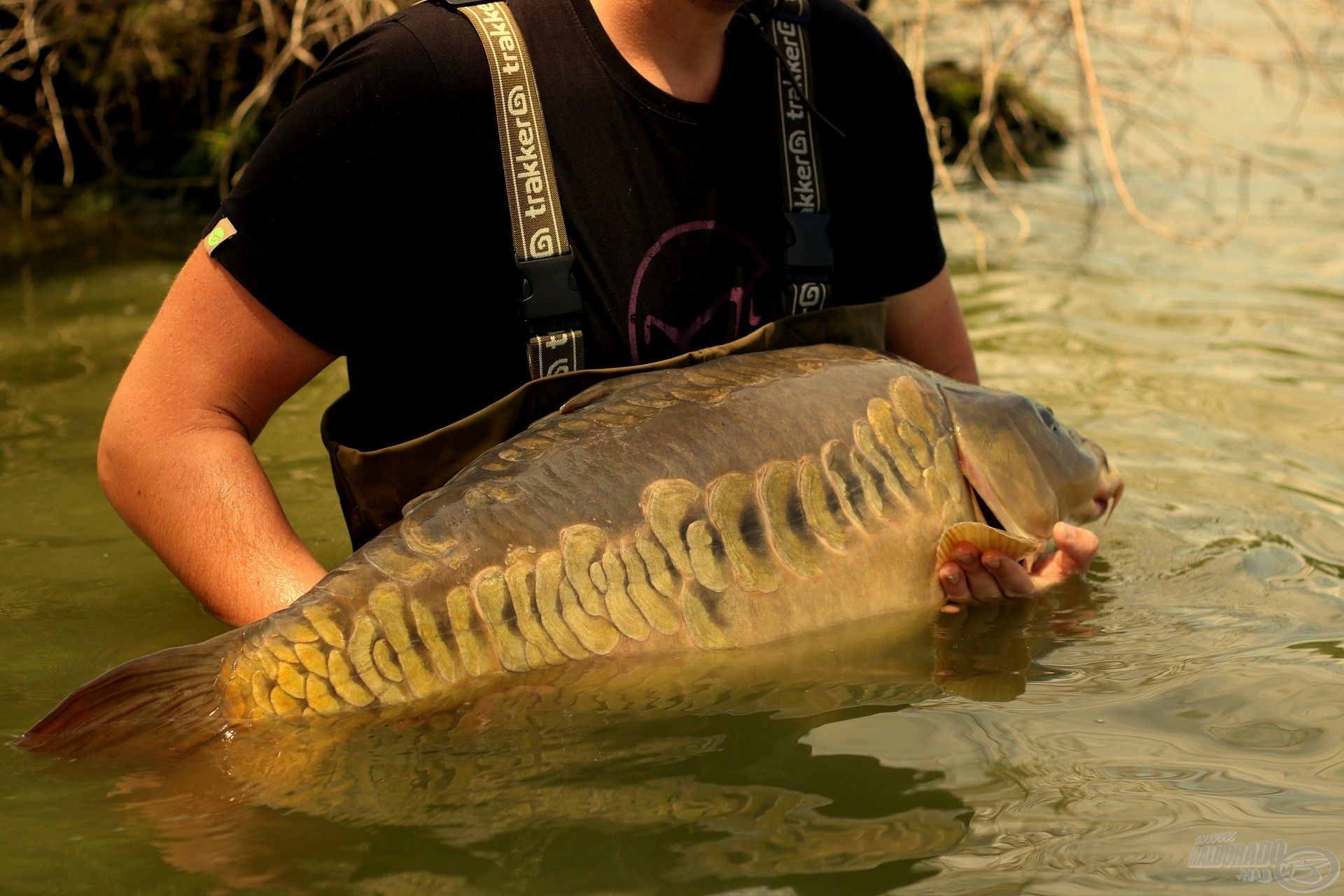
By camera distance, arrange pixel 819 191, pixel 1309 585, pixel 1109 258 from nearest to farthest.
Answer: pixel 819 191
pixel 1309 585
pixel 1109 258

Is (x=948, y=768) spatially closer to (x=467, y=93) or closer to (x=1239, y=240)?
(x=467, y=93)

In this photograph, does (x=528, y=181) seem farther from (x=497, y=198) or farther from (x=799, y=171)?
(x=799, y=171)

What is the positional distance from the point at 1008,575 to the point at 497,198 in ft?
3.59

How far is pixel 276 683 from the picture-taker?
1952mm

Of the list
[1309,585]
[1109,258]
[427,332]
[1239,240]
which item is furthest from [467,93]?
[1239,240]

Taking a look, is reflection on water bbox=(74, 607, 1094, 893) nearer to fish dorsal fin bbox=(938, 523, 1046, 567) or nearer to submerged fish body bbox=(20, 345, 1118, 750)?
submerged fish body bbox=(20, 345, 1118, 750)

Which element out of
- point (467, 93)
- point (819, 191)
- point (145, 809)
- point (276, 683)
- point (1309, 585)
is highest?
point (467, 93)

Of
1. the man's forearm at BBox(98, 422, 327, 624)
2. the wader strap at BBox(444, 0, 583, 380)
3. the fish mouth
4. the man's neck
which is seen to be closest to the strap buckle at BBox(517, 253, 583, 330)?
the wader strap at BBox(444, 0, 583, 380)

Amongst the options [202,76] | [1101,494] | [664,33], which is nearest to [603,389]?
[664,33]

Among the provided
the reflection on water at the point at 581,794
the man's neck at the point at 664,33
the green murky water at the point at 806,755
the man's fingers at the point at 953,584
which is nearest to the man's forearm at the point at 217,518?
the green murky water at the point at 806,755

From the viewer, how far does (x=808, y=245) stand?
2621 mm

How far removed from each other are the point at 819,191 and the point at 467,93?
686mm

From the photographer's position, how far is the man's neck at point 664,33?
8.15 feet

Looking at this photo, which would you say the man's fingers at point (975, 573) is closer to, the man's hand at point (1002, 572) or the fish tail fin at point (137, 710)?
the man's hand at point (1002, 572)
